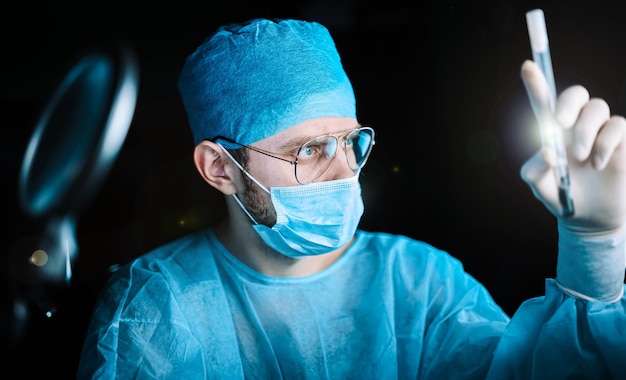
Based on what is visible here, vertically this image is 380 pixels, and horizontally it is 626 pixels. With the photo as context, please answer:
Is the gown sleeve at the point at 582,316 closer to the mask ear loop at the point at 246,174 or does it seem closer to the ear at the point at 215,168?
the mask ear loop at the point at 246,174

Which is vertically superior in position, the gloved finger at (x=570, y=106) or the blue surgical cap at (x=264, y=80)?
the blue surgical cap at (x=264, y=80)

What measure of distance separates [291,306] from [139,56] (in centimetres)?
104

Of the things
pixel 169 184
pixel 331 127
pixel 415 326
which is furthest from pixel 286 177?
pixel 169 184

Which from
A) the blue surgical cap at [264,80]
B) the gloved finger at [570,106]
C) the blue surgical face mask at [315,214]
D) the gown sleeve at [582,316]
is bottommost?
the gown sleeve at [582,316]

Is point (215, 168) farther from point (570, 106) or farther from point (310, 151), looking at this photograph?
point (570, 106)

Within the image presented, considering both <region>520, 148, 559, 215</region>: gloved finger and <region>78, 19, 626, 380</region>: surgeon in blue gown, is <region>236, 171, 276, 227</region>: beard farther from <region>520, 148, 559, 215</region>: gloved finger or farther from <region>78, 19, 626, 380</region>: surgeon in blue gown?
<region>520, 148, 559, 215</region>: gloved finger

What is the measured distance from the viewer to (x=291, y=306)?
158 cm

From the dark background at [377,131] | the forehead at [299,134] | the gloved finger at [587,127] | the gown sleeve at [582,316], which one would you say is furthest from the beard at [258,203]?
the gloved finger at [587,127]

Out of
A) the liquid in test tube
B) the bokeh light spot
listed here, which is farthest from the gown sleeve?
the bokeh light spot

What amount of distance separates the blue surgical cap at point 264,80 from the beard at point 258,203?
11cm

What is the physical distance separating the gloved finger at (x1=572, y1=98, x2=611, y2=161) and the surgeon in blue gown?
16.8 inches

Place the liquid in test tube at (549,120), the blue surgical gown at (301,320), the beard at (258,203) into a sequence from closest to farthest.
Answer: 1. the liquid in test tube at (549,120)
2. the blue surgical gown at (301,320)
3. the beard at (258,203)

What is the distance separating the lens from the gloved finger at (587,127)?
1.00 meters

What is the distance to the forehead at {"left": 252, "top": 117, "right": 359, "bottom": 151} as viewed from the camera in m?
1.49
